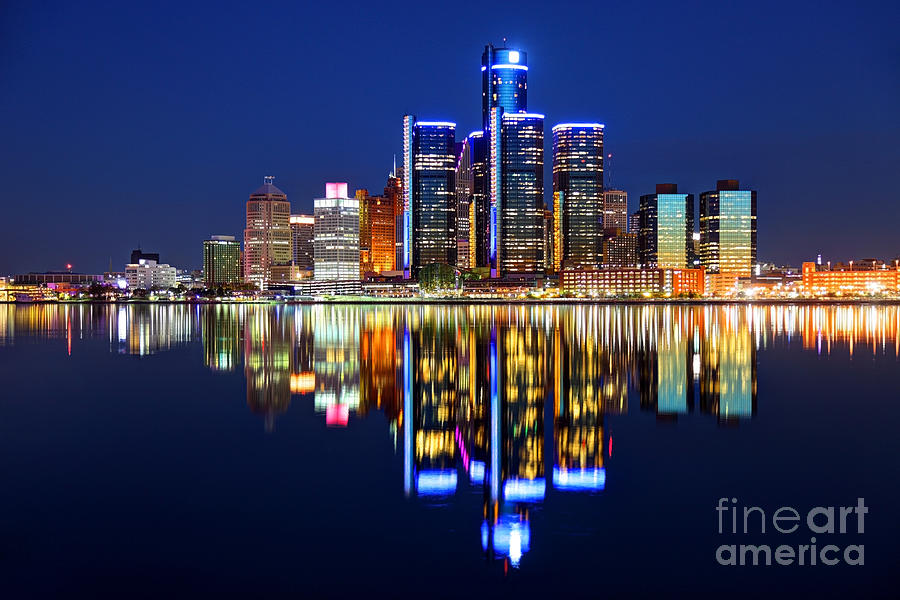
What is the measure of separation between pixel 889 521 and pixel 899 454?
215 inches

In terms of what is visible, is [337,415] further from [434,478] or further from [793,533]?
[793,533]

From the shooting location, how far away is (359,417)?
20.8 metres

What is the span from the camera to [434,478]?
1419 centimetres

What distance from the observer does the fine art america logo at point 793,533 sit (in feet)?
33.6

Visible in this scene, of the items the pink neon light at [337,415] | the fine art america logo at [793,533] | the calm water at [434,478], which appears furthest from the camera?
the pink neon light at [337,415]

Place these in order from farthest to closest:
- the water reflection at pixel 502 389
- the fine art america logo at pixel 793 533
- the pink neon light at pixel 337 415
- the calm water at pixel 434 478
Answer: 1. the pink neon light at pixel 337 415
2. the water reflection at pixel 502 389
3. the fine art america logo at pixel 793 533
4. the calm water at pixel 434 478

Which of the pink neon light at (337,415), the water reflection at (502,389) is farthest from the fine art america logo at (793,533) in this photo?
the pink neon light at (337,415)

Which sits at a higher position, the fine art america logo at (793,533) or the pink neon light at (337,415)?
the pink neon light at (337,415)

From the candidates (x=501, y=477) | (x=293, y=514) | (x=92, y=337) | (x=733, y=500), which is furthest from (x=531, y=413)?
(x=92, y=337)

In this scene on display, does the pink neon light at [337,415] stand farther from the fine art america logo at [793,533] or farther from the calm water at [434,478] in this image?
the fine art america logo at [793,533]

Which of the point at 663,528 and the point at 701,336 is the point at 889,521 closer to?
the point at 663,528

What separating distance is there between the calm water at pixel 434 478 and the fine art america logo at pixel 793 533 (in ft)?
0.40

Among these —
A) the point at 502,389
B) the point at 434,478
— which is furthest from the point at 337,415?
the point at 434,478

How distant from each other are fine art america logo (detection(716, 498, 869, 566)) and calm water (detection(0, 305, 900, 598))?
0.12m
